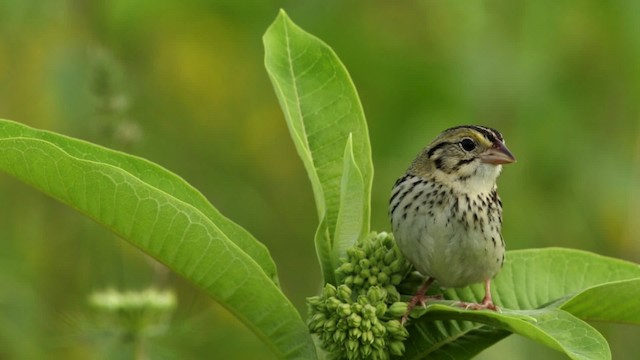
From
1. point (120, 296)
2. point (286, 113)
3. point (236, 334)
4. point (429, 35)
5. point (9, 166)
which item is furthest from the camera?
point (429, 35)

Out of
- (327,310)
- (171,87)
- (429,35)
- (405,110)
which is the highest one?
(171,87)

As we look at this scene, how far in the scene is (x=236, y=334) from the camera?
5910 millimetres

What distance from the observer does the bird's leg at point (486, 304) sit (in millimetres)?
2971

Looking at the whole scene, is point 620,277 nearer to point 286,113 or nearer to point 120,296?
point 286,113

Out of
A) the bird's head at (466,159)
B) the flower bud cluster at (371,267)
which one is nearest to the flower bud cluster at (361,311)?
the flower bud cluster at (371,267)

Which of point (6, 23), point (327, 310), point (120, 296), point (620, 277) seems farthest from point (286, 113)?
point (6, 23)

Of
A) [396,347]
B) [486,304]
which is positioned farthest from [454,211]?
[396,347]

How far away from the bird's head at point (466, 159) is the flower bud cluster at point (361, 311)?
96 cm

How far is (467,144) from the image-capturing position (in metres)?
4.00

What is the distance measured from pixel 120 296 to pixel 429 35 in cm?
308

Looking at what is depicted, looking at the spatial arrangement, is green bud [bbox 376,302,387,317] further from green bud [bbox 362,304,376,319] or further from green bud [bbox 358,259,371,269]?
green bud [bbox 358,259,371,269]

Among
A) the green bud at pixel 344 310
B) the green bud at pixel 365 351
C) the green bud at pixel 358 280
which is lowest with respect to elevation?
the green bud at pixel 365 351

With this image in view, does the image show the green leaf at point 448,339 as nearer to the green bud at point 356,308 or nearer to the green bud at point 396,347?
the green bud at point 396,347

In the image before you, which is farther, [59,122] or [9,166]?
[59,122]
